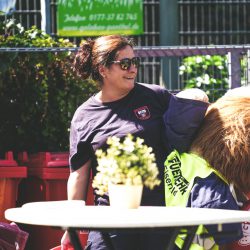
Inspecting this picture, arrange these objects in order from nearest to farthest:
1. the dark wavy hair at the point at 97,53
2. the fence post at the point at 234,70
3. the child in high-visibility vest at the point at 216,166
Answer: the child in high-visibility vest at the point at 216,166, the dark wavy hair at the point at 97,53, the fence post at the point at 234,70

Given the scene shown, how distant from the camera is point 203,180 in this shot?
4508 millimetres

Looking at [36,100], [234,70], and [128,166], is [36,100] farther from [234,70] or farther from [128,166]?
[128,166]

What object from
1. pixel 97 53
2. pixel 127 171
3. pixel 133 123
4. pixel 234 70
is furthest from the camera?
pixel 234 70

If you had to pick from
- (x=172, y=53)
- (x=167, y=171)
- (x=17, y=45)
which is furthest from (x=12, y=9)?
(x=167, y=171)

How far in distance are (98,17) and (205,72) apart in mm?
1257

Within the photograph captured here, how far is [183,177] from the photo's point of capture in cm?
459

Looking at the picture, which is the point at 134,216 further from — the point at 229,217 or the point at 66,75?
the point at 66,75

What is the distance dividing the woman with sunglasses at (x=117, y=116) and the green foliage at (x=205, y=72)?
3.66m

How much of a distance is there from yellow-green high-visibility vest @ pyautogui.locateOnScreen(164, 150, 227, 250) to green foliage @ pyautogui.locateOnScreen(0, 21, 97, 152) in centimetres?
230

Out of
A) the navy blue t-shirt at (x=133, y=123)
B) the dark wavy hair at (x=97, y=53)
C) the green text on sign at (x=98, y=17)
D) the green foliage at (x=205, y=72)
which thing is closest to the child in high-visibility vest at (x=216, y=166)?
the navy blue t-shirt at (x=133, y=123)

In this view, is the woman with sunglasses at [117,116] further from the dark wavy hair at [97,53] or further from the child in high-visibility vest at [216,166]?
the child in high-visibility vest at [216,166]

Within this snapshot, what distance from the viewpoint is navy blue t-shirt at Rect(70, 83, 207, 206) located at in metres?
4.84

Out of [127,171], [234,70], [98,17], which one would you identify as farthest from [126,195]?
[98,17]

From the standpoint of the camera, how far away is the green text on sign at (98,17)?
10133mm
